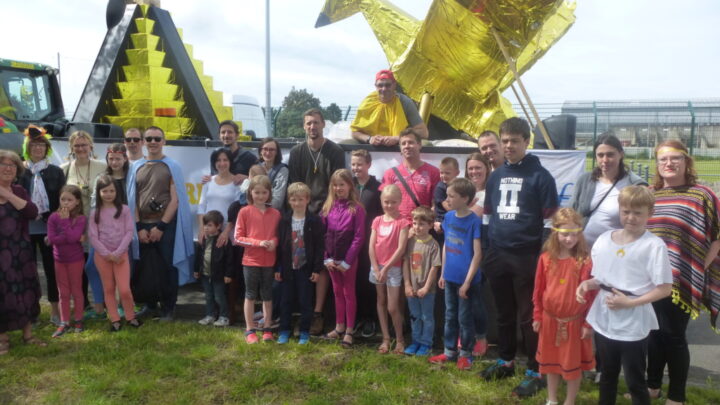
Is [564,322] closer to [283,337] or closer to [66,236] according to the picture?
[283,337]

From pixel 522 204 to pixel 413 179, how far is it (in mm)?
1020

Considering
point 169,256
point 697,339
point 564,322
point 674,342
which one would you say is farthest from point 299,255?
point 697,339

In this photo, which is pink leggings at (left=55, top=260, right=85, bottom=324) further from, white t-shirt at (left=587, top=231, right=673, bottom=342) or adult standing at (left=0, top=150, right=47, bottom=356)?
white t-shirt at (left=587, top=231, right=673, bottom=342)

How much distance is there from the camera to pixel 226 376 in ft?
11.6

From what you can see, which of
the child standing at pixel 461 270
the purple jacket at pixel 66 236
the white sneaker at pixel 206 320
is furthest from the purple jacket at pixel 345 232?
the purple jacket at pixel 66 236

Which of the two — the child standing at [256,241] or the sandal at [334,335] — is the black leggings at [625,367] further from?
the child standing at [256,241]

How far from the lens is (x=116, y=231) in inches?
173

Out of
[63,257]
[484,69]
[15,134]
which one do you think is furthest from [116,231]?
[15,134]

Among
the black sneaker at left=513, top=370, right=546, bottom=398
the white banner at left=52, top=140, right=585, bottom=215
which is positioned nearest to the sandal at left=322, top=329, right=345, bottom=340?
the white banner at left=52, top=140, right=585, bottom=215

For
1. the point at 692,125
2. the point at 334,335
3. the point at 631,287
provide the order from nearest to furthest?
1. the point at 631,287
2. the point at 334,335
3. the point at 692,125

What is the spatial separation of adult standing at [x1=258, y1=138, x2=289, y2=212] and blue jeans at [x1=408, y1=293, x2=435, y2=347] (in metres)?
1.39

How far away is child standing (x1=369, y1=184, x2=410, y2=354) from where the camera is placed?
3846 millimetres

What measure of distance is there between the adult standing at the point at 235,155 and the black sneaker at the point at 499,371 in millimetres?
2610

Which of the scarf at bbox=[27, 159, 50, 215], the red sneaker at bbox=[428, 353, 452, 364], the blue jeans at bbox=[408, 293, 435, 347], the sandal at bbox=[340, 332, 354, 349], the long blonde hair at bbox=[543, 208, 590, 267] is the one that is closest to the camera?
the long blonde hair at bbox=[543, 208, 590, 267]
